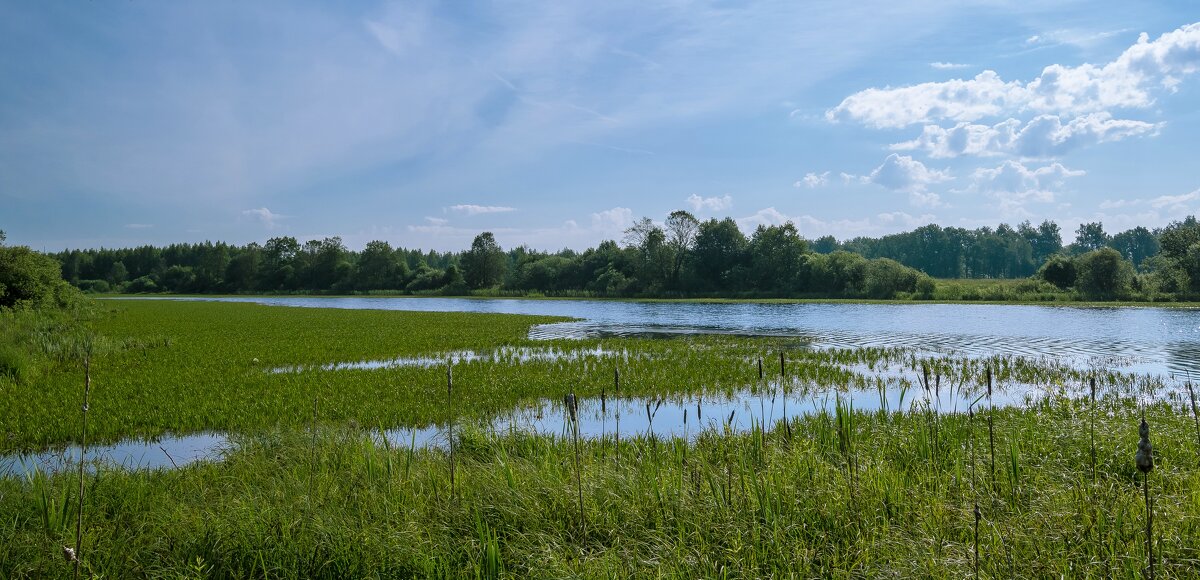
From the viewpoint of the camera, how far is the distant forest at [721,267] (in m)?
69.0

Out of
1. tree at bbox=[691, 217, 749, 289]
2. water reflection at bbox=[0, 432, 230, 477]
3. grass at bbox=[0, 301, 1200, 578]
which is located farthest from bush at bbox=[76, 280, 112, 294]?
grass at bbox=[0, 301, 1200, 578]

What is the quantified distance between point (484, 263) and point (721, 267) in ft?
176

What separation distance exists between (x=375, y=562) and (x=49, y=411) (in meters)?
12.1

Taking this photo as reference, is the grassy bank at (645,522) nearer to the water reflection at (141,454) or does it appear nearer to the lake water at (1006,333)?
the water reflection at (141,454)

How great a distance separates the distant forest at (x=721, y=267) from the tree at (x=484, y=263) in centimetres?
22

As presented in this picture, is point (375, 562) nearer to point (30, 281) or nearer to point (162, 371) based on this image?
point (162, 371)

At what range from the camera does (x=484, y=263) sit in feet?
429

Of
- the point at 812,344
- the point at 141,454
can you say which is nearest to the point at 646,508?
the point at 141,454

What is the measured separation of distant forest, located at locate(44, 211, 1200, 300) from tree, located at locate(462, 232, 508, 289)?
220 millimetres

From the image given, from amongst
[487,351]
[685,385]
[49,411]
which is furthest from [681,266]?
[49,411]

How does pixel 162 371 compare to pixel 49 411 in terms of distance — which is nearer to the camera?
pixel 49 411

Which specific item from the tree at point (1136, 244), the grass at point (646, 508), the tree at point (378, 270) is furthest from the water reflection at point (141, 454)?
the tree at point (1136, 244)

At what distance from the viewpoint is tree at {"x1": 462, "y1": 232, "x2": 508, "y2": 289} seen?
131000 millimetres

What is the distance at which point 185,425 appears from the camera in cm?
1169
